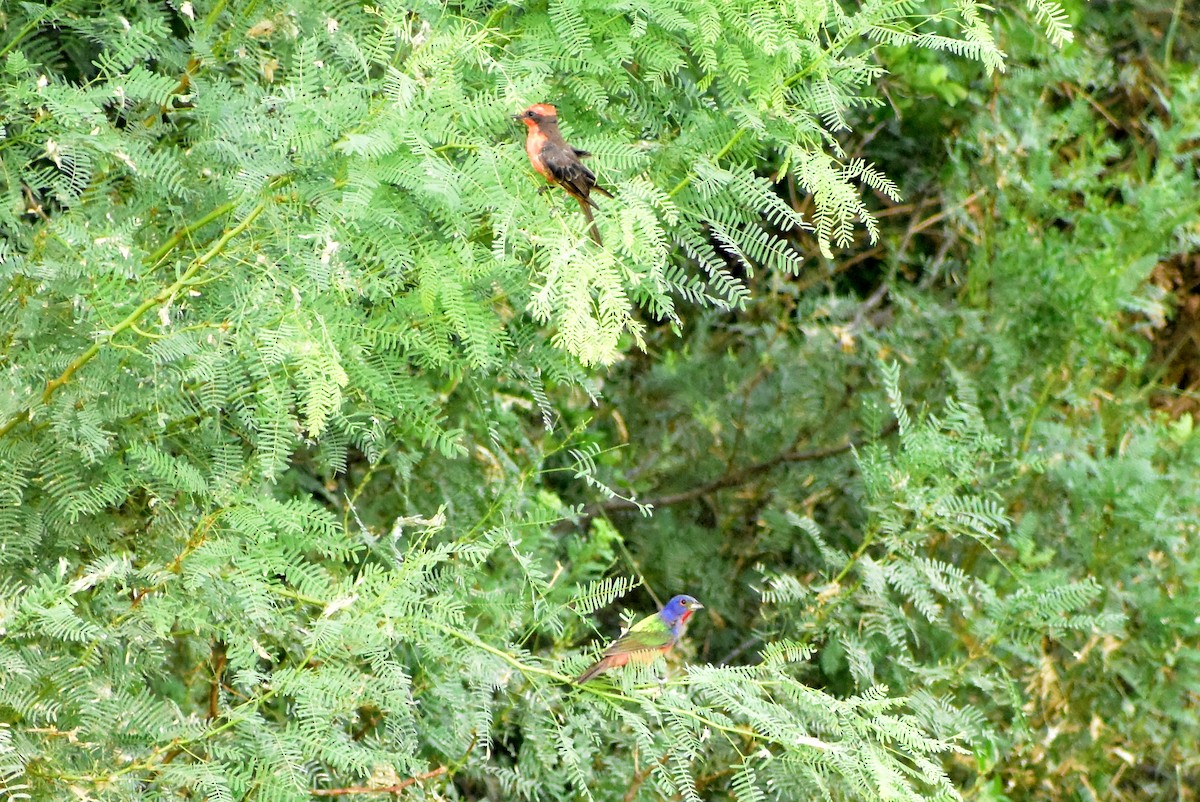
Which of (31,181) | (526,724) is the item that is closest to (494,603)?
(526,724)

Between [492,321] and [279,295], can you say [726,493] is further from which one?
[279,295]

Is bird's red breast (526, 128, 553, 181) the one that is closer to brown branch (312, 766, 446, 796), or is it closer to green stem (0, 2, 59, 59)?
green stem (0, 2, 59, 59)

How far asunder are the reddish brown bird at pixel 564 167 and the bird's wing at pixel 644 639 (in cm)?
86

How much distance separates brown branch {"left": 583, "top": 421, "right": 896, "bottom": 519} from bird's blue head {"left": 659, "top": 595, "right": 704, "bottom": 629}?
133 cm

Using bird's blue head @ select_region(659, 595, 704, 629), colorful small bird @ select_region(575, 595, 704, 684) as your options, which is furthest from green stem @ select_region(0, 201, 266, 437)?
bird's blue head @ select_region(659, 595, 704, 629)

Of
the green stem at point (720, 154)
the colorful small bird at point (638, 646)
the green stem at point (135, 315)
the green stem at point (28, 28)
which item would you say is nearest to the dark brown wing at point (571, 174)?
the green stem at point (720, 154)

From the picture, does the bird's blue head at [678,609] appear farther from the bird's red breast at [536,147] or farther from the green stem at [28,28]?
the green stem at [28,28]

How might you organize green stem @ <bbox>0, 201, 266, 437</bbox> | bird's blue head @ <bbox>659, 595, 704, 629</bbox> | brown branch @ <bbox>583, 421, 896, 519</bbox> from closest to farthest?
green stem @ <bbox>0, 201, 266, 437</bbox>, bird's blue head @ <bbox>659, 595, 704, 629</bbox>, brown branch @ <bbox>583, 421, 896, 519</bbox>

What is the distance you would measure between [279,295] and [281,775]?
85cm

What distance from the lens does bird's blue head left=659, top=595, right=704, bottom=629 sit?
371 centimetres

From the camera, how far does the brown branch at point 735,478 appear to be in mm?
5305

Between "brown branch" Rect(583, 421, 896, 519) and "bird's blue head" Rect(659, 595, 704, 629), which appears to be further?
"brown branch" Rect(583, 421, 896, 519)

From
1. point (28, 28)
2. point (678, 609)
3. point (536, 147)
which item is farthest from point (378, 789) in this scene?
point (28, 28)

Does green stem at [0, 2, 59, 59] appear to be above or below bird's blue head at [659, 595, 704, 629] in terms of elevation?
above
